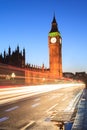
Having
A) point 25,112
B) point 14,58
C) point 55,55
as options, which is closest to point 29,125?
point 25,112

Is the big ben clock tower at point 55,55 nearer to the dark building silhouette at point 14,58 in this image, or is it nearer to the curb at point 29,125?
the dark building silhouette at point 14,58

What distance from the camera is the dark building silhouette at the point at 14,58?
89550 mm

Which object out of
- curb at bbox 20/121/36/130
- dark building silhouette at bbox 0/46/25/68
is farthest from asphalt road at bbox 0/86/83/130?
dark building silhouette at bbox 0/46/25/68

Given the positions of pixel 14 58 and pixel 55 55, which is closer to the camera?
pixel 14 58

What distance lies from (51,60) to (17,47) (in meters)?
40.8

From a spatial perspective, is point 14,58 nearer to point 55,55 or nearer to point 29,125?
point 55,55

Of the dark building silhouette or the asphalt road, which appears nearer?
the asphalt road

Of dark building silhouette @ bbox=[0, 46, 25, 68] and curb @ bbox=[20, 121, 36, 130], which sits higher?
dark building silhouette @ bbox=[0, 46, 25, 68]

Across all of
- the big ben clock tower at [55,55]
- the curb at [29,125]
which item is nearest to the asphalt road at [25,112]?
the curb at [29,125]

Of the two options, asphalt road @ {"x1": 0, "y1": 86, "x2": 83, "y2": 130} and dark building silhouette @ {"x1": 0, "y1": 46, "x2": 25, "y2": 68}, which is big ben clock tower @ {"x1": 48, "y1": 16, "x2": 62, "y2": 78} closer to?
dark building silhouette @ {"x1": 0, "y1": 46, "x2": 25, "y2": 68}

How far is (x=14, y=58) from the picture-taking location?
3733 inches

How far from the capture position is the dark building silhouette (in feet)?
294

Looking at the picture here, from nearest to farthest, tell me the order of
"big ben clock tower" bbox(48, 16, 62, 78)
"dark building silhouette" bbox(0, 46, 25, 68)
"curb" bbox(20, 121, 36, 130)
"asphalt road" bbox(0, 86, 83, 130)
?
"curb" bbox(20, 121, 36, 130) < "asphalt road" bbox(0, 86, 83, 130) < "dark building silhouette" bbox(0, 46, 25, 68) < "big ben clock tower" bbox(48, 16, 62, 78)

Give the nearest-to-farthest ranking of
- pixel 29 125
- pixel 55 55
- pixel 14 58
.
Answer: pixel 29 125, pixel 14 58, pixel 55 55
